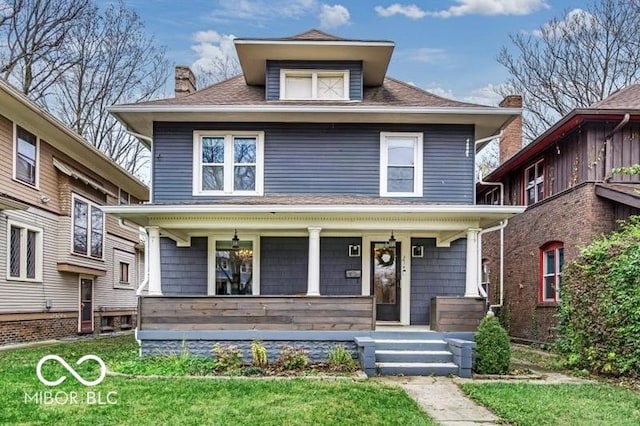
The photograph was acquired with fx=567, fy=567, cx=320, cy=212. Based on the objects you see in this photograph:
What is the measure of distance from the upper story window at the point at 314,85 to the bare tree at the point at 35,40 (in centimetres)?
1478

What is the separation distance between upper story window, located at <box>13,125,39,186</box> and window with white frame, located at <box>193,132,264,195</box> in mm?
5123

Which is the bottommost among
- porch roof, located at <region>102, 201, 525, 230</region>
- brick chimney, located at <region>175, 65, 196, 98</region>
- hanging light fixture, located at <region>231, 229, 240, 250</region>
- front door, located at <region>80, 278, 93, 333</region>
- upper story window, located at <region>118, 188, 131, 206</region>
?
front door, located at <region>80, 278, 93, 333</region>

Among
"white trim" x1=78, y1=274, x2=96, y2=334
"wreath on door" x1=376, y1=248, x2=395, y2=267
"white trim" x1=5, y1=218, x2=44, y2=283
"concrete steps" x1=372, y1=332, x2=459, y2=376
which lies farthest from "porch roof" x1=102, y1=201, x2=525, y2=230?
"white trim" x1=78, y1=274, x2=96, y2=334

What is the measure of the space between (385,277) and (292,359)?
132 inches

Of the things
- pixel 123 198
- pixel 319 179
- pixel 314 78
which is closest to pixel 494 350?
pixel 319 179

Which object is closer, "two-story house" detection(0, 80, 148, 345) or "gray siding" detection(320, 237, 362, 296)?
"gray siding" detection(320, 237, 362, 296)

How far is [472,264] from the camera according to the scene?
34.6ft

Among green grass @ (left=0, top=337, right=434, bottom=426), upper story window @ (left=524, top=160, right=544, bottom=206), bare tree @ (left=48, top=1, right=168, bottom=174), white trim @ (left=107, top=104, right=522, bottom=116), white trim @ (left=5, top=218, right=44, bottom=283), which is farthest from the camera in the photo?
bare tree @ (left=48, top=1, right=168, bottom=174)

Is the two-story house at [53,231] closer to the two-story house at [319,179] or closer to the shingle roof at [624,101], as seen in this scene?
the two-story house at [319,179]

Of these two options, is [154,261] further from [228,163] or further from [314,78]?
[314,78]

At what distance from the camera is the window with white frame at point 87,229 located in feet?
55.7

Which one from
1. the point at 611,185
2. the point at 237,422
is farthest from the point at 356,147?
the point at 237,422

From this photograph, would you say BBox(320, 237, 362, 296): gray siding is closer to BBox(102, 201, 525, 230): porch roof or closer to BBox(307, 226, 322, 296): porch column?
BBox(102, 201, 525, 230): porch roof

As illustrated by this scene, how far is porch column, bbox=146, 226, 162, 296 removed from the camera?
10461 mm
